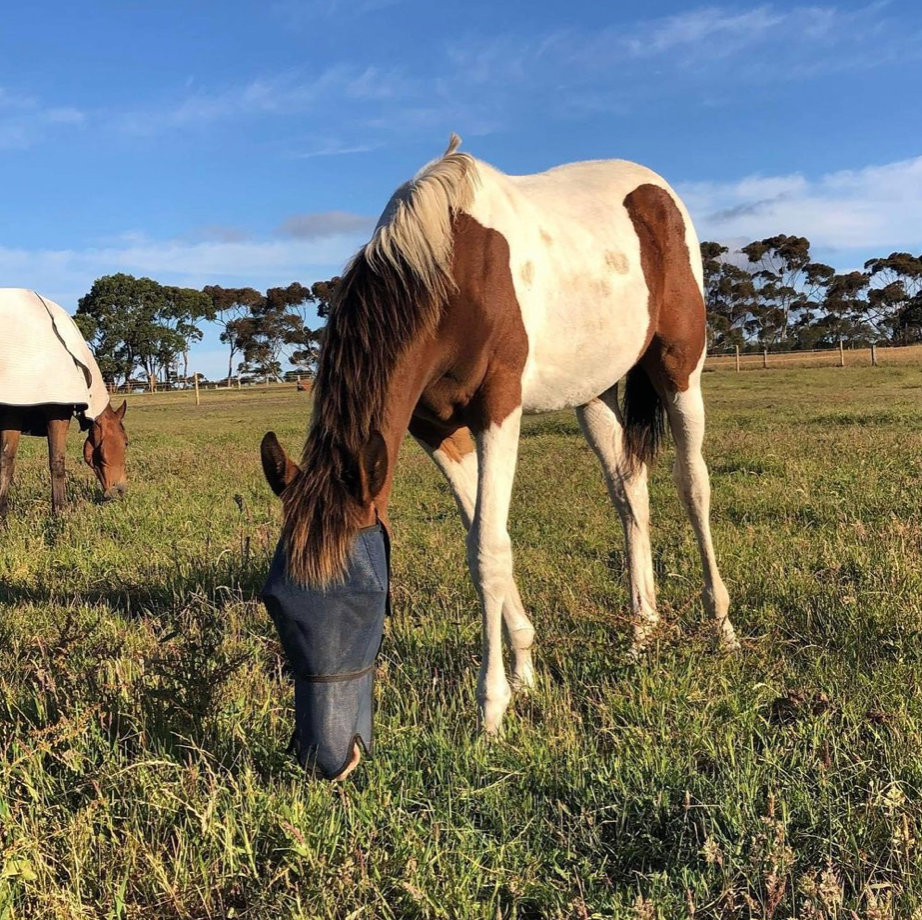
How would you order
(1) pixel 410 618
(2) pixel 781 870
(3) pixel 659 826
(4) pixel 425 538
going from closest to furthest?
(2) pixel 781 870 → (3) pixel 659 826 → (1) pixel 410 618 → (4) pixel 425 538

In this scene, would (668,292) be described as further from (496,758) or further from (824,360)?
(824,360)

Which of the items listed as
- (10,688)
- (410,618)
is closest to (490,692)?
(410,618)

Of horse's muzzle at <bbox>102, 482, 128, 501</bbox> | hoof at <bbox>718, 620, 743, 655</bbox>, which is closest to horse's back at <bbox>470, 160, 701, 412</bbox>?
hoof at <bbox>718, 620, 743, 655</bbox>

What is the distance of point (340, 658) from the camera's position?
1.85m

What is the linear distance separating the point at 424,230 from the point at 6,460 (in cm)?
547

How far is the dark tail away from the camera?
4.05 m

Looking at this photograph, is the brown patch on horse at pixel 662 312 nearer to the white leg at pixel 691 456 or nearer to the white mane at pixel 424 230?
the white leg at pixel 691 456

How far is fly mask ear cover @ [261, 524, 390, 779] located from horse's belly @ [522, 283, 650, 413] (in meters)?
1.39

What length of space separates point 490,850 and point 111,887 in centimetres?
89

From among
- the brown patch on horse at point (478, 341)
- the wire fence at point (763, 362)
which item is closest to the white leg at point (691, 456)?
the brown patch on horse at point (478, 341)

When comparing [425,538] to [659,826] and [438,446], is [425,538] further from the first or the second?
[659,826]

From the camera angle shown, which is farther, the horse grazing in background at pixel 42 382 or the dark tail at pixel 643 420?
the horse grazing in background at pixel 42 382

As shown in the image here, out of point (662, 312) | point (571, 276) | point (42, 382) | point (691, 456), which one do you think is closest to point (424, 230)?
point (571, 276)

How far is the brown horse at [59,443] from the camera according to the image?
6.39m
